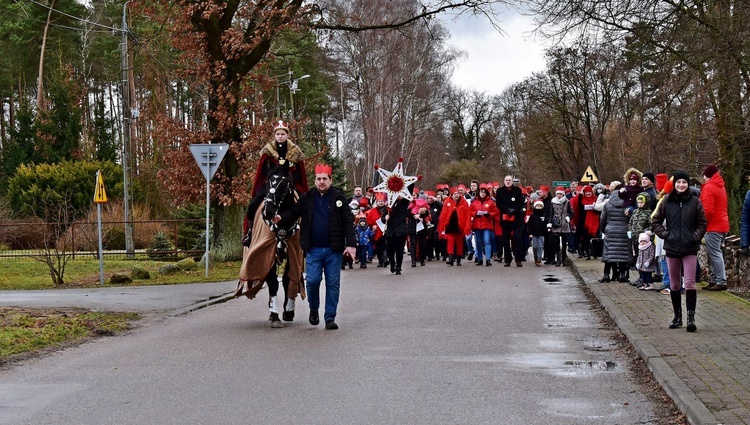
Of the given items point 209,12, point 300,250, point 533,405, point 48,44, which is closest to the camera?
point 533,405

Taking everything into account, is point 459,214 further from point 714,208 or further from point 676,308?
point 676,308

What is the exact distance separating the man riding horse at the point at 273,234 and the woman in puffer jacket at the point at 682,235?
4.23 m

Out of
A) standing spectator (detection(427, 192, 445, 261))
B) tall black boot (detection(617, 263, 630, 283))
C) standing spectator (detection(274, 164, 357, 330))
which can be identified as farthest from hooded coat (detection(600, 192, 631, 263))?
standing spectator (detection(427, 192, 445, 261))

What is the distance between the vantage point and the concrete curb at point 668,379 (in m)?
6.64

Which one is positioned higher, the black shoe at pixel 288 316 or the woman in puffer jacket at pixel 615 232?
the woman in puffer jacket at pixel 615 232

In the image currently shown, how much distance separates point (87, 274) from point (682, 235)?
16935mm

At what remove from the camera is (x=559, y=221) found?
24.5 meters

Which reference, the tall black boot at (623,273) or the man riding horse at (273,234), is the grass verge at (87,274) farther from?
the man riding horse at (273,234)

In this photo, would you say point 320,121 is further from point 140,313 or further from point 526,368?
point 526,368

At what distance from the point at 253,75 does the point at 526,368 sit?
19076mm

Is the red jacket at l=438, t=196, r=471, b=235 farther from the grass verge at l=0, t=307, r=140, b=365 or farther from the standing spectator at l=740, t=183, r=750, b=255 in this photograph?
the standing spectator at l=740, t=183, r=750, b=255

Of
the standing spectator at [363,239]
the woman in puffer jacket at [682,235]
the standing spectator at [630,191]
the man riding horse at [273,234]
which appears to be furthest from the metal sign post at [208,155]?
the woman in puffer jacket at [682,235]

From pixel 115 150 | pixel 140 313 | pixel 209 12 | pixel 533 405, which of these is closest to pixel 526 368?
pixel 533 405

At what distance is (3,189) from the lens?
55.6 meters
